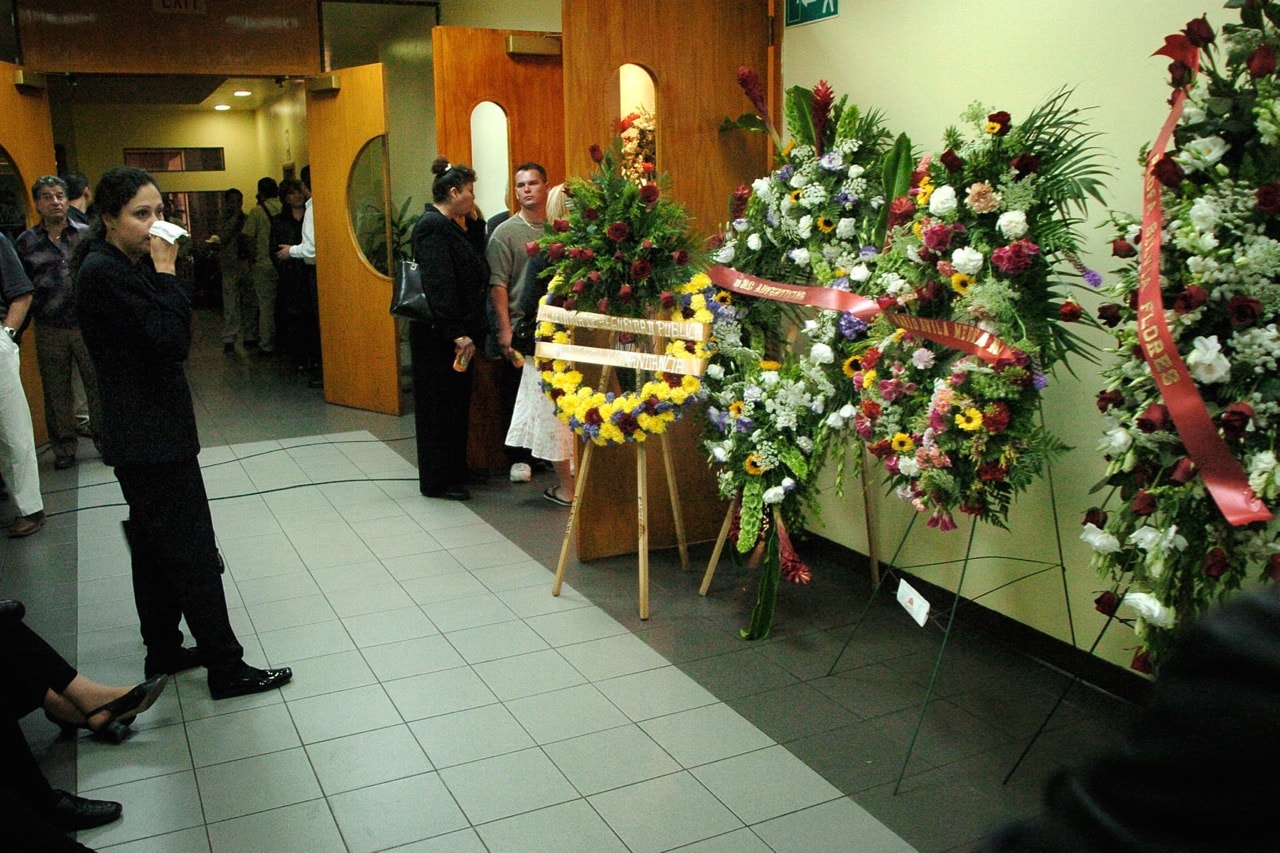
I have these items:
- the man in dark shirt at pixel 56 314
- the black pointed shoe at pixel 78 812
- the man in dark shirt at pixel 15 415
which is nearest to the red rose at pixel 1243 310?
the black pointed shoe at pixel 78 812

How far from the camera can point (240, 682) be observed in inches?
141

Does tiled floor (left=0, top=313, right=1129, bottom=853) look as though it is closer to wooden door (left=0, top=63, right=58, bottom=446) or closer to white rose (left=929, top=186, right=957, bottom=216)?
white rose (left=929, top=186, right=957, bottom=216)

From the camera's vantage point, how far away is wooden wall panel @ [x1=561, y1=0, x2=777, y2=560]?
447 cm

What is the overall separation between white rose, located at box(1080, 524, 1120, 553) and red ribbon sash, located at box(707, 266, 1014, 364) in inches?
19.8

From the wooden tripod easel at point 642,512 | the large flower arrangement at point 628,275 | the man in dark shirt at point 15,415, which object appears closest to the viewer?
the large flower arrangement at point 628,275

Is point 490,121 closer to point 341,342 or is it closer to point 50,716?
point 341,342

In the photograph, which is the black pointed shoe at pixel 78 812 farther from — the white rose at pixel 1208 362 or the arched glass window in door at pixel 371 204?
the arched glass window in door at pixel 371 204

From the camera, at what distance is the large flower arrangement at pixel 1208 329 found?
2.34 m

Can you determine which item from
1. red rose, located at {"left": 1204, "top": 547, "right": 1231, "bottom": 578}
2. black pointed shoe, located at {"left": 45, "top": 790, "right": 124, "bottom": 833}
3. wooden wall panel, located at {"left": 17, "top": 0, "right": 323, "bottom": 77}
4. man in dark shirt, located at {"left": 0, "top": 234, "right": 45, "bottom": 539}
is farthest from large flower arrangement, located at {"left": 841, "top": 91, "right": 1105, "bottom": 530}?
wooden wall panel, located at {"left": 17, "top": 0, "right": 323, "bottom": 77}

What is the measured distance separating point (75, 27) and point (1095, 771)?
329 inches

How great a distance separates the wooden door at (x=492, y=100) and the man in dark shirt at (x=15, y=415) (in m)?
2.29

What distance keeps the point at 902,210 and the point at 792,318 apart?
104cm

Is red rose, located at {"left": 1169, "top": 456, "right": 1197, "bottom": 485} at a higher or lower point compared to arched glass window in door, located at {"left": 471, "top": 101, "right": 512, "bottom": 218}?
lower

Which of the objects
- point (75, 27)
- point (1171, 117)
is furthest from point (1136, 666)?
point (75, 27)
